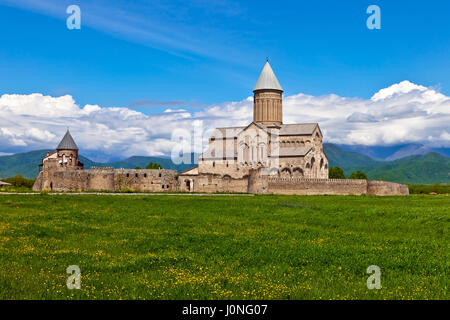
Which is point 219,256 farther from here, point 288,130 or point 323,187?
point 288,130

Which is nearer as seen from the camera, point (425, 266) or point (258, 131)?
point (425, 266)

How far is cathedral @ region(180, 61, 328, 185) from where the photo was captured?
5600 cm

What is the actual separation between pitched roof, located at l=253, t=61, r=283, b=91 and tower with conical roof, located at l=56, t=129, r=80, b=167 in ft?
87.1

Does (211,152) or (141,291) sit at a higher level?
(211,152)

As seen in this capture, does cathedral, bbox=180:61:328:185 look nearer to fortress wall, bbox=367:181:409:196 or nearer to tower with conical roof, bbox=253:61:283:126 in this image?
tower with conical roof, bbox=253:61:283:126

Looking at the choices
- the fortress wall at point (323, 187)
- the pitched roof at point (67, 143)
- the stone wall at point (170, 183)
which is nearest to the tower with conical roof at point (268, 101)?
the stone wall at point (170, 183)

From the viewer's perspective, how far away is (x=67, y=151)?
175 feet

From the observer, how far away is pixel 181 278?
913 cm

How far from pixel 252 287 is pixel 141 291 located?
6.90 feet

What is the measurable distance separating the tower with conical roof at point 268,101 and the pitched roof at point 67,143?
25276 millimetres

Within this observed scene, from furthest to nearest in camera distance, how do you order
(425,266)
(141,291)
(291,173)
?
(291,173), (425,266), (141,291)

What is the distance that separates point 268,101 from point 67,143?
28.0 metres
